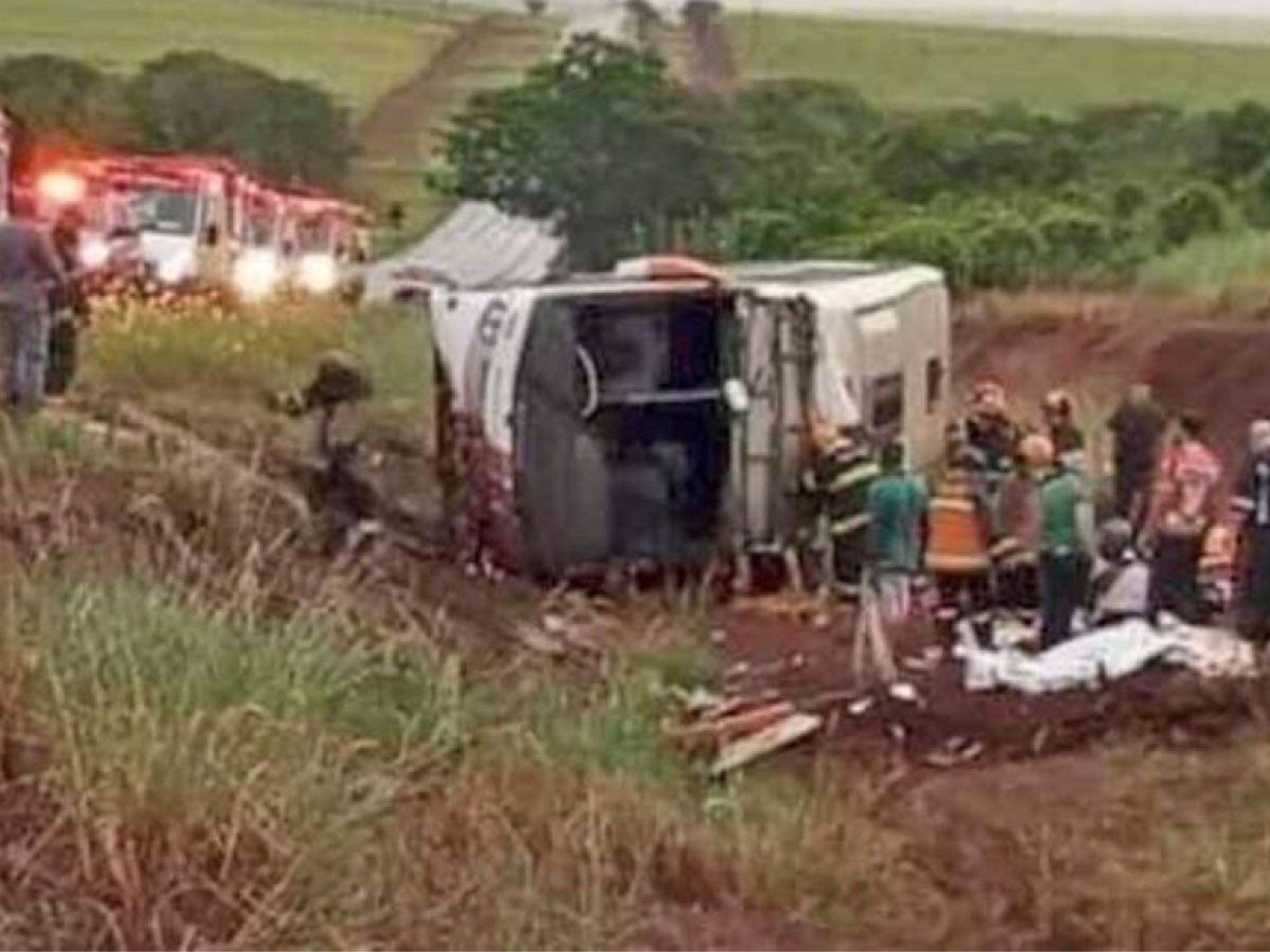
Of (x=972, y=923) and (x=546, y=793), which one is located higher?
(x=546, y=793)

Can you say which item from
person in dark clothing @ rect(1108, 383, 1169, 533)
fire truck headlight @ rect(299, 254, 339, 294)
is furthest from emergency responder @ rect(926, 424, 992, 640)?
fire truck headlight @ rect(299, 254, 339, 294)

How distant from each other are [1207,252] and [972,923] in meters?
30.7

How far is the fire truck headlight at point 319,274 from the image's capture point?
108ft

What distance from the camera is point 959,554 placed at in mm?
16562

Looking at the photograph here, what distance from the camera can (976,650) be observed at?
15.6m

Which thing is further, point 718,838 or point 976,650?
point 976,650

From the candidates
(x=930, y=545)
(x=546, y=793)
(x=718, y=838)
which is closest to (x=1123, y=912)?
(x=718, y=838)

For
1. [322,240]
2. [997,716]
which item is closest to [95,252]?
[322,240]

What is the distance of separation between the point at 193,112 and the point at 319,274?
5625mm

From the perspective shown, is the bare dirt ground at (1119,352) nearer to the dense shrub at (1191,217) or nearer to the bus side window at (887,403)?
the dense shrub at (1191,217)

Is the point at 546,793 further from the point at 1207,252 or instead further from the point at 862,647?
the point at 1207,252

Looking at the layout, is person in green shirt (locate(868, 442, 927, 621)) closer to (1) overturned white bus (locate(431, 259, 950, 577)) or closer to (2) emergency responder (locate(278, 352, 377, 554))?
(2) emergency responder (locate(278, 352, 377, 554))

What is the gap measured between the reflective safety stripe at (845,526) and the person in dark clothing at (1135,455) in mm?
1745

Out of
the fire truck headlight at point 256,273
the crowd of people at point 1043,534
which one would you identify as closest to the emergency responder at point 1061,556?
the crowd of people at point 1043,534
